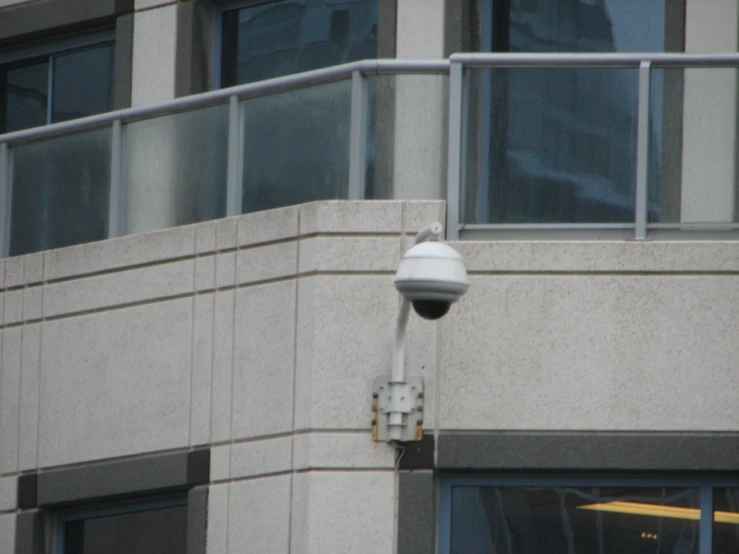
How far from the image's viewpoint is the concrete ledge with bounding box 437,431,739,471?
11891 millimetres

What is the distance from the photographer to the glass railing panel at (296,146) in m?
12.7

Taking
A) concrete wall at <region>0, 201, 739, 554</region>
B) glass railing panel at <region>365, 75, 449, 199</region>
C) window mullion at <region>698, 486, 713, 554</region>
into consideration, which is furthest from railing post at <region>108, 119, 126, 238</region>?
window mullion at <region>698, 486, 713, 554</region>

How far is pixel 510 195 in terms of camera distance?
12453 millimetres

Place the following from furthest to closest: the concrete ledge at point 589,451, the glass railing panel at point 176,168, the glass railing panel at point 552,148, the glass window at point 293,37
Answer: the glass window at point 293,37 < the glass railing panel at point 176,168 < the glass railing panel at point 552,148 < the concrete ledge at point 589,451

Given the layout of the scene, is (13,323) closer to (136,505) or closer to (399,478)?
(136,505)

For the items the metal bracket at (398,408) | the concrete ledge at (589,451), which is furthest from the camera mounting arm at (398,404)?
the concrete ledge at (589,451)

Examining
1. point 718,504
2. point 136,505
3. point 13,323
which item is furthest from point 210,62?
point 718,504

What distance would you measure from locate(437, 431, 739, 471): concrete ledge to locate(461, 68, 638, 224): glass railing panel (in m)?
1.47

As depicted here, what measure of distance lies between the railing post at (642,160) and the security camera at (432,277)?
1544 mm

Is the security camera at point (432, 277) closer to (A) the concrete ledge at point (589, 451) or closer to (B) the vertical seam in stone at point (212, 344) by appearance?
(A) the concrete ledge at point (589, 451)

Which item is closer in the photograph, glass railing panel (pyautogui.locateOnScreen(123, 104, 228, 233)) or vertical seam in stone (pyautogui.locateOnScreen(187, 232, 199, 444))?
vertical seam in stone (pyautogui.locateOnScreen(187, 232, 199, 444))

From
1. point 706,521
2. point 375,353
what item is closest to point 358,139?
point 375,353

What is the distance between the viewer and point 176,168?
1362 centimetres

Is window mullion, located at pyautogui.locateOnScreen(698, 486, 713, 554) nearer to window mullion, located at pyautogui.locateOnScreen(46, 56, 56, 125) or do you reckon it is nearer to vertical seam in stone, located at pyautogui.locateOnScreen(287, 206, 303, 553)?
vertical seam in stone, located at pyautogui.locateOnScreen(287, 206, 303, 553)
